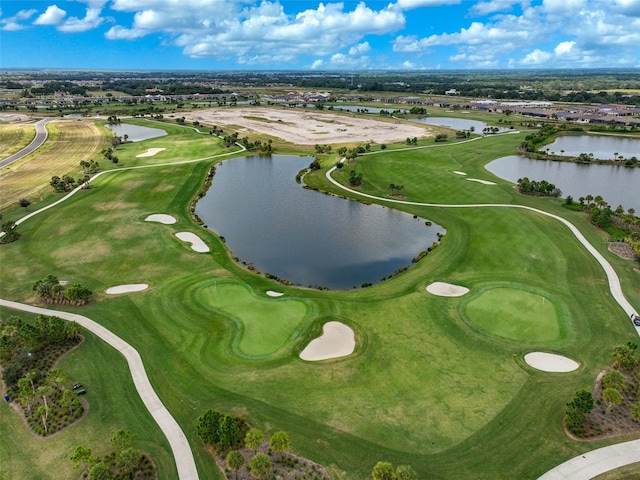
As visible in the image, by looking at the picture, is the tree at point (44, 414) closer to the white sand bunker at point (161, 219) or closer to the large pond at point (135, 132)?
the white sand bunker at point (161, 219)

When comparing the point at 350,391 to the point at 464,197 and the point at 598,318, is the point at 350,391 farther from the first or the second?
the point at 464,197

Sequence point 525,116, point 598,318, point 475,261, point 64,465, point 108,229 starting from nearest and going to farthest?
point 64,465, point 598,318, point 475,261, point 108,229, point 525,116

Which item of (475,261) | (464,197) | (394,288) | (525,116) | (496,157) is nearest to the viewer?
(394,288)

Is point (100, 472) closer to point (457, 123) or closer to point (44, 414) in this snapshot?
point (44, 414)

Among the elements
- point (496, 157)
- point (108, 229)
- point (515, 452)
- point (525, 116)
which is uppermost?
point (525, 116)

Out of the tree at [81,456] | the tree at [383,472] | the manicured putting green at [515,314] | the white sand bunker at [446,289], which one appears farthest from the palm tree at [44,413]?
the white sand bunker at [446,289]

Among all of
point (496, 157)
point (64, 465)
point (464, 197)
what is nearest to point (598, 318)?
point (464, 197)

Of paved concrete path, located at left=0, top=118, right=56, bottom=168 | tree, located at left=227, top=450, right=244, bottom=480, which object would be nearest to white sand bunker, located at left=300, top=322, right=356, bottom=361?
tree, located at left=227, top=450, right=244, bottom=480
